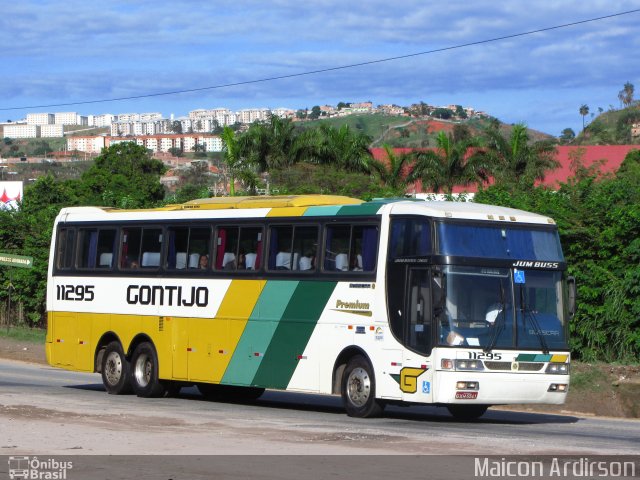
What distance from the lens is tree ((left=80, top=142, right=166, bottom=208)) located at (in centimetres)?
7481

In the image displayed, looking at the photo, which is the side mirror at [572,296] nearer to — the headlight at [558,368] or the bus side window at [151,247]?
the headlight at [558,368]

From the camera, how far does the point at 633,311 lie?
2472 centimetres

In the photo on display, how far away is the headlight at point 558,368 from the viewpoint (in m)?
17.7

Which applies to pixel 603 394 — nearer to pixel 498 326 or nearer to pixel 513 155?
pixel 498 326

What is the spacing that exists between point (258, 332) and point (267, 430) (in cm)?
455

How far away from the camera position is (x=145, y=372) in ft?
74.2

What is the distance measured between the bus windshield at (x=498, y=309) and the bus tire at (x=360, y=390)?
1536 millimetres

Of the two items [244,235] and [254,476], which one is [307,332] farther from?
[254,476]

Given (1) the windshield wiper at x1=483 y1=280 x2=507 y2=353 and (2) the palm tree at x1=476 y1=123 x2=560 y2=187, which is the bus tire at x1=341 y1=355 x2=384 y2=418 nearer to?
(1) the windshield wiper at x1=483 y1=280 x2=507 y2=353

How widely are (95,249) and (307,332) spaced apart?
6.24 m

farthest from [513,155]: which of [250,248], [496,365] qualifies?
[496,365]

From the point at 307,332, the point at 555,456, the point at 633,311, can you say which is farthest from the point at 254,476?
the point at 633,311

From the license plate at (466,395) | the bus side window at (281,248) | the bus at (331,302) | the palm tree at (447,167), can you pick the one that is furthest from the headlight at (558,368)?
the palm tree at (447,167)

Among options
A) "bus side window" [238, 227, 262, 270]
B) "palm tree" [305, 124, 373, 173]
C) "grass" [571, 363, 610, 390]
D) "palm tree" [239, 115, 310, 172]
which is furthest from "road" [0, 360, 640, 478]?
"palm tree" [305, 124, 373, 173]
